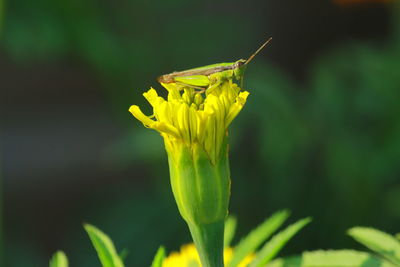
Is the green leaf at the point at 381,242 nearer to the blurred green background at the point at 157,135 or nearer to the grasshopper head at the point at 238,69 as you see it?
the grasshopper head at the point at 238,69

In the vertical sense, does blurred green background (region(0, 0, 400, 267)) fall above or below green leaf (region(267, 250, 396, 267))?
above

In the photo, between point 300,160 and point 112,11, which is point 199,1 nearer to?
point 112,11

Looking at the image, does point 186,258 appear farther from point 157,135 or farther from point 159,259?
point 157,135

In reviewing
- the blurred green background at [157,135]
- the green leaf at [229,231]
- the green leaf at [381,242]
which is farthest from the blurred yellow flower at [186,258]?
the blurred green background at [157,135]

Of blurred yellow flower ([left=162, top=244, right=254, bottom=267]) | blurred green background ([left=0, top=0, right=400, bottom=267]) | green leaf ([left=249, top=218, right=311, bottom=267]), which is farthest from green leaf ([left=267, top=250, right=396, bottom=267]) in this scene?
blurred green background ([left=0, top=0, right=400, bottom=267])

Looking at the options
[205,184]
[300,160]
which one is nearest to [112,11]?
[300,160]

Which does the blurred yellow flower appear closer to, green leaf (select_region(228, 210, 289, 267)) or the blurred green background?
green leaf (select_region(228, 210, 289, 267))
